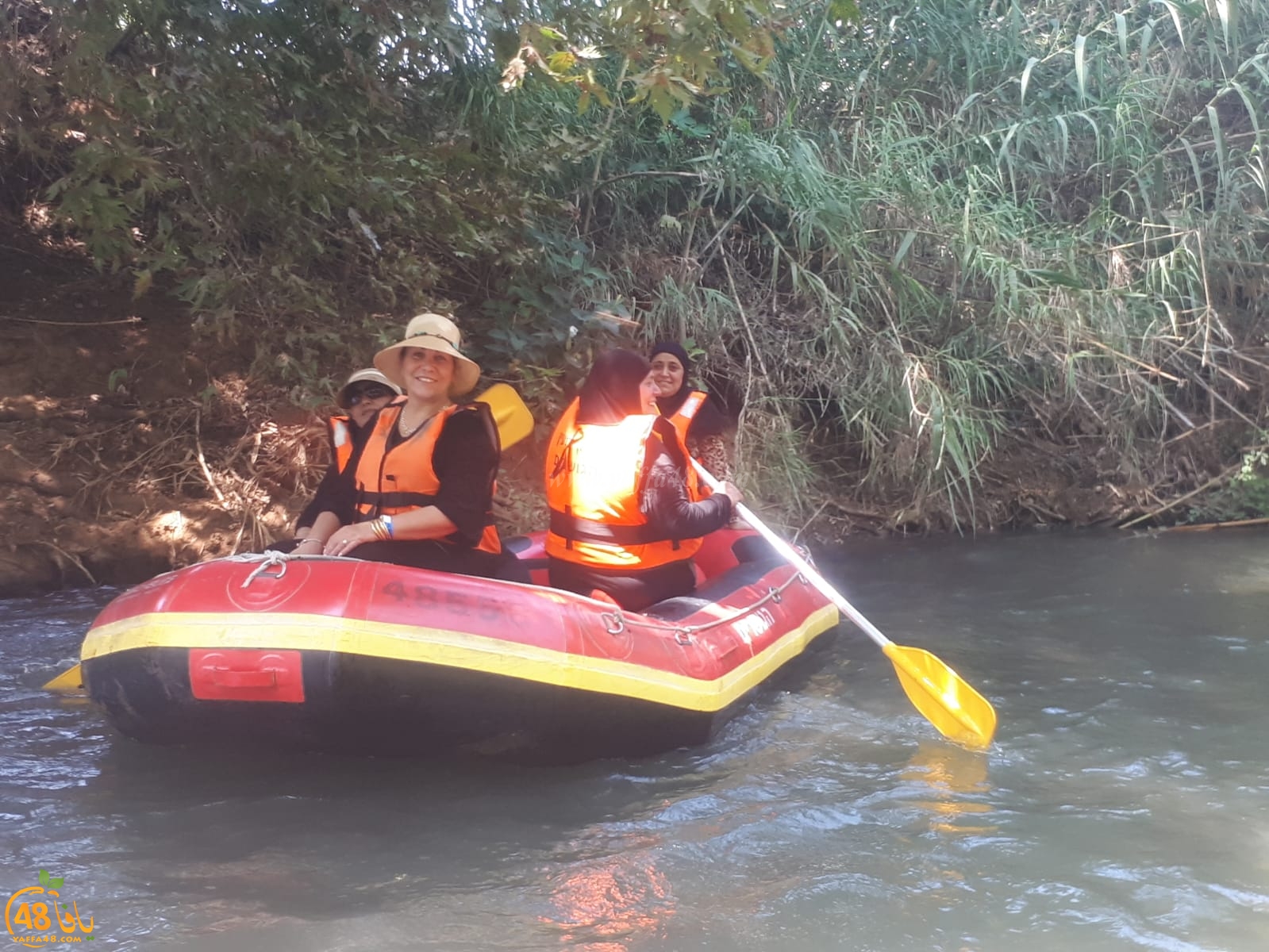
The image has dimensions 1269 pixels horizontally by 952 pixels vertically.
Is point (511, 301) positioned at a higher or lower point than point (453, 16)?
lower

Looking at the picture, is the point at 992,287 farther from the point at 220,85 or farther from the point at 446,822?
the point at 446,822

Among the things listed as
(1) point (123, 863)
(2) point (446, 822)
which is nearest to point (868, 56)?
(2) point (446, 822)

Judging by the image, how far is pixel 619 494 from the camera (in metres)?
3.22

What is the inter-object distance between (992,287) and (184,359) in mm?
4240

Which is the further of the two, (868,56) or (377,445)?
(868,56)

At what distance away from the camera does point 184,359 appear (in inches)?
207

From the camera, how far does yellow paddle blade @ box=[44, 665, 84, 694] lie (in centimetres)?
316

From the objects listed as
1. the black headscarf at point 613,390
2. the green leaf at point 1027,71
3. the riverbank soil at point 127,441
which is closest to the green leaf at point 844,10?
the black headscarf at point 613,390

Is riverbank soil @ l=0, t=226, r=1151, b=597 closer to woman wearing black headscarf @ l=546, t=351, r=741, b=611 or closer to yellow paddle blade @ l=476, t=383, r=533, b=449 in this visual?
yellow paddle blade @ l=476, t=383, r=533, b=449

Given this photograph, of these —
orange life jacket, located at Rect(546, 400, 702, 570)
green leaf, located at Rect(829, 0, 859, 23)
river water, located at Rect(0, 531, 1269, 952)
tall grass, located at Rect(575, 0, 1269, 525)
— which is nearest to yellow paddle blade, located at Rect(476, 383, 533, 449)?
orange life jacket, located at Rect(546, 400, 702, 570)

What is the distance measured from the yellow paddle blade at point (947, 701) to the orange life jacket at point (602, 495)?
812mm

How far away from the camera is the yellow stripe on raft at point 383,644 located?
8.07 feet

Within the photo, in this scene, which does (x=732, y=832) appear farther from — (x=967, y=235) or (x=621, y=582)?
(x=967, y=235)

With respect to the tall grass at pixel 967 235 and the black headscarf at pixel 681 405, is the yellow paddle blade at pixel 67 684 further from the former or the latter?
the tall grass at pixel 967 235
